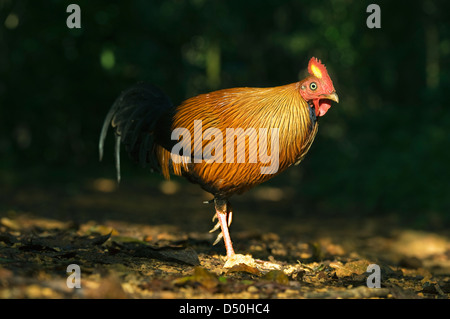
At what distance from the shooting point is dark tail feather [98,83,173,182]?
5.85 m

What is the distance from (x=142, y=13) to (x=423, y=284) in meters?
18.1

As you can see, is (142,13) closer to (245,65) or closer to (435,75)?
(245,65)

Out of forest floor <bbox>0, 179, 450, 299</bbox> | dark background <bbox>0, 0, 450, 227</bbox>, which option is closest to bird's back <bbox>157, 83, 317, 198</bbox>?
forest floor <bbox>0, 179, 450, 299</bbox>

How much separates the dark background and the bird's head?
7106 mm

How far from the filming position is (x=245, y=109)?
16.4ft

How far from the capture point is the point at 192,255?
462cm

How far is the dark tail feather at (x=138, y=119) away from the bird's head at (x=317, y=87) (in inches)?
64.1

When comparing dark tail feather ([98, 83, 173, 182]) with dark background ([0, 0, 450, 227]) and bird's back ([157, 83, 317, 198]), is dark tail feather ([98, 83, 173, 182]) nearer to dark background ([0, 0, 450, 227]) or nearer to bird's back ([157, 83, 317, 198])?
bird's back ([157, 83, 317, 198])

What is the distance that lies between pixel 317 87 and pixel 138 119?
2.08 m

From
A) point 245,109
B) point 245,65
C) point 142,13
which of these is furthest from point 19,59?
point 245,109

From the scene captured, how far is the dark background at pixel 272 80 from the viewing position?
1429cm

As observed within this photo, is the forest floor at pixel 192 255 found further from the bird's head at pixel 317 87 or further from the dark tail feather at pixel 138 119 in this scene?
the bird's head at pixel 317 87

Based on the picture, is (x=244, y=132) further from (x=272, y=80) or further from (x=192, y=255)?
(x=272, y=80)

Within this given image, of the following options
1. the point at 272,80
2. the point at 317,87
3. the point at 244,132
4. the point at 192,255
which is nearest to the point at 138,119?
the point at 244,132
